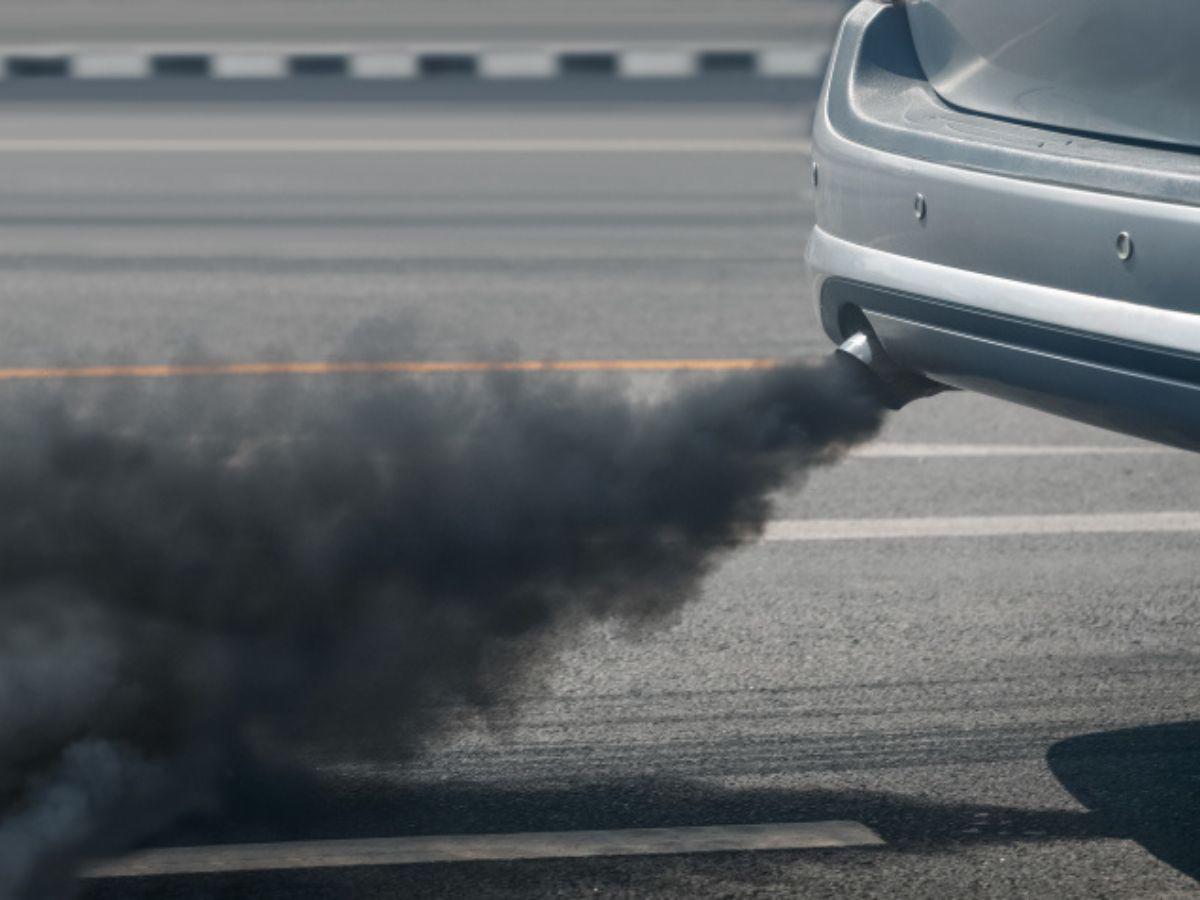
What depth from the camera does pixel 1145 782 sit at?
155 inches

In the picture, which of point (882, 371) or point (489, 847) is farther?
point (882, 371)

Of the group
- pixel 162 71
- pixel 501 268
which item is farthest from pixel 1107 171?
pixel 162 71

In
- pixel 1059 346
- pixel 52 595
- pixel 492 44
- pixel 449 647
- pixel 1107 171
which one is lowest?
pixel 492 44

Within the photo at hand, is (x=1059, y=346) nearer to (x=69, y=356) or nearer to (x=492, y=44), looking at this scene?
(x=69, y=356)

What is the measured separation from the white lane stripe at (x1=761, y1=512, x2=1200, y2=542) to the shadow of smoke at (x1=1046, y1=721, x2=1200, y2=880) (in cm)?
145

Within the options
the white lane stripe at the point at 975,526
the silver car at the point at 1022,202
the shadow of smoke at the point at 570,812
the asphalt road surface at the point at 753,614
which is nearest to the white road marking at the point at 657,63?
the asphalt road surface at the point at 753,614

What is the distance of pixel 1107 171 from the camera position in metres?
3.37

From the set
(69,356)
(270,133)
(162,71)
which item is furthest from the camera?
(162,71)

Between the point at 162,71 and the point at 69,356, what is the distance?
10.4 m

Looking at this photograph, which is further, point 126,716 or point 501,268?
point 501,268

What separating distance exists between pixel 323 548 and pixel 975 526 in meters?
2.37

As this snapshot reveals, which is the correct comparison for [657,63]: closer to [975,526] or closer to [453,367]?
[453,367]

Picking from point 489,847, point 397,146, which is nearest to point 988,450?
point 489,847

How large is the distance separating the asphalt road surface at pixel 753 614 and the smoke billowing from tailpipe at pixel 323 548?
0.19 m
